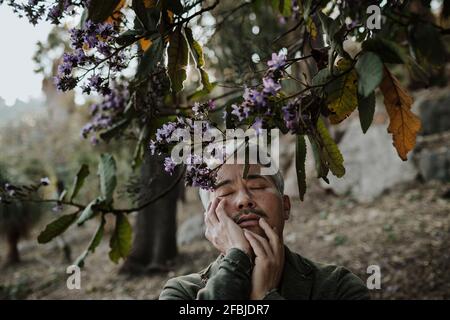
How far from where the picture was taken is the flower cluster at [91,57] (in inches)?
51.0

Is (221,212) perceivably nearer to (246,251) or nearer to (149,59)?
(246,251)

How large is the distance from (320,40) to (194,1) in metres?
1.18

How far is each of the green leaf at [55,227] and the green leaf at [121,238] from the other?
21cm

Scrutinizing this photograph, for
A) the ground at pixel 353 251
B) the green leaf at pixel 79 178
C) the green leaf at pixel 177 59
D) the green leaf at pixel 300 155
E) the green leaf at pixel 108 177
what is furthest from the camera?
the ground at pixel 353 251

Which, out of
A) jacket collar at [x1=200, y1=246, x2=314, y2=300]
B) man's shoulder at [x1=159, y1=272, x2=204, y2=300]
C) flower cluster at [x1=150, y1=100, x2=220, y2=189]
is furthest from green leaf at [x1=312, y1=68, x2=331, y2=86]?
man's shoulder at [x1=159, y1=272, x2=204, y2=300]

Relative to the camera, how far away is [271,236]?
4.21ft

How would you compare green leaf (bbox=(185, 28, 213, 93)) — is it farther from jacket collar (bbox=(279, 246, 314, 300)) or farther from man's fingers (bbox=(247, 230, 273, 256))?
jacket collar (bbox=(279, 246, 314, 300))

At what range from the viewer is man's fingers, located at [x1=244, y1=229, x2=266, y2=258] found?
1.23 m

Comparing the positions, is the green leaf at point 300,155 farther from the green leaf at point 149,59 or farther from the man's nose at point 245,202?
the green leaf at point 149,59

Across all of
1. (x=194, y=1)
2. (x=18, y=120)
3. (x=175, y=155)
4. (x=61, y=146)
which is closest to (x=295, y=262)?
(x=175, y=155)

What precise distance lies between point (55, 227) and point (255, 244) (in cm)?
113

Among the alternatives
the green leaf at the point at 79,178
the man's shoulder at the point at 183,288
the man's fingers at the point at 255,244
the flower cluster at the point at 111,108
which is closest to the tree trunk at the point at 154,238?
the flower cluster at the point at 111,108

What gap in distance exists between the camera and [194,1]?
1415 mm

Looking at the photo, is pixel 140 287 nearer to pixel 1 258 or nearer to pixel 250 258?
pixel 250 258
